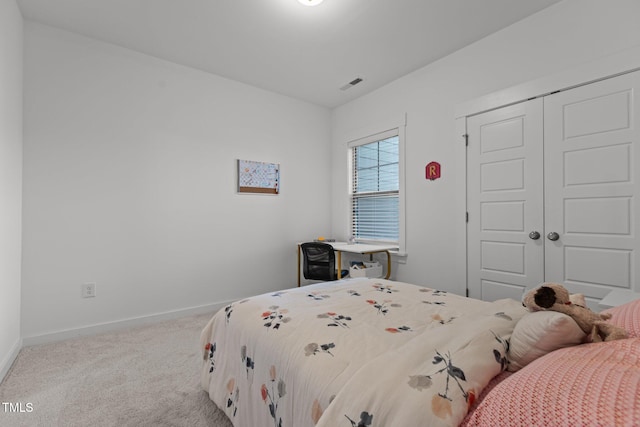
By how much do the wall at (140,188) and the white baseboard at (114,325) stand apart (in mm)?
37

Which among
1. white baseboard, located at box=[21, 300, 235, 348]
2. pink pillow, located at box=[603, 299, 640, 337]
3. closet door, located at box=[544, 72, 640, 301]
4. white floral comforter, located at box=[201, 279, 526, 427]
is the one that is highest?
closet door, located at box=[544, 72, 640, 301]

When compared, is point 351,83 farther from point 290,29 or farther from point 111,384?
point 111,384

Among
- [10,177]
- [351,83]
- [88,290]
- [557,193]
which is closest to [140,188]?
[10,177]

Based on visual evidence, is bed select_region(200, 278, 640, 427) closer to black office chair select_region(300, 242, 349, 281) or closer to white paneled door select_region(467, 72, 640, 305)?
white paneled door select_region(467, 72, 640, 305)

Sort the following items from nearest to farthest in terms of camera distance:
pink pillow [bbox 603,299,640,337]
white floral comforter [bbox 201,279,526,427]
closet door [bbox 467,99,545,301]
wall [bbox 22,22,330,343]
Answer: white floral comforter [bbox 201,279,526,427]
pink pillow [bbox 603,299,640,337]
closet door [bbox 467,99,545,301]
wall [bbox 22,22,330,343]

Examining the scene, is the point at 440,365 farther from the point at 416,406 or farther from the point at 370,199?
the point at 370,199

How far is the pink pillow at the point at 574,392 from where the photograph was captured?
524 millimetres

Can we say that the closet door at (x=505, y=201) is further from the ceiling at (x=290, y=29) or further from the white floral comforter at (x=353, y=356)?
the white floral comforter at (x=353, y=356)

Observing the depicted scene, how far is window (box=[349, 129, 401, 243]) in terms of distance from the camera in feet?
12.4

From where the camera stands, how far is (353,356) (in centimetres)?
104

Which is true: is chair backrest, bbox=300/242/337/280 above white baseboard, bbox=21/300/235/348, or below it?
above

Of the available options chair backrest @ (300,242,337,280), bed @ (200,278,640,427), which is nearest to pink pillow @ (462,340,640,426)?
bed @ (200,278,640,427)

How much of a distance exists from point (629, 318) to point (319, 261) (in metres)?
2.76

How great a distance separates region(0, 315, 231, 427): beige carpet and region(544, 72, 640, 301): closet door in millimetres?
2715
